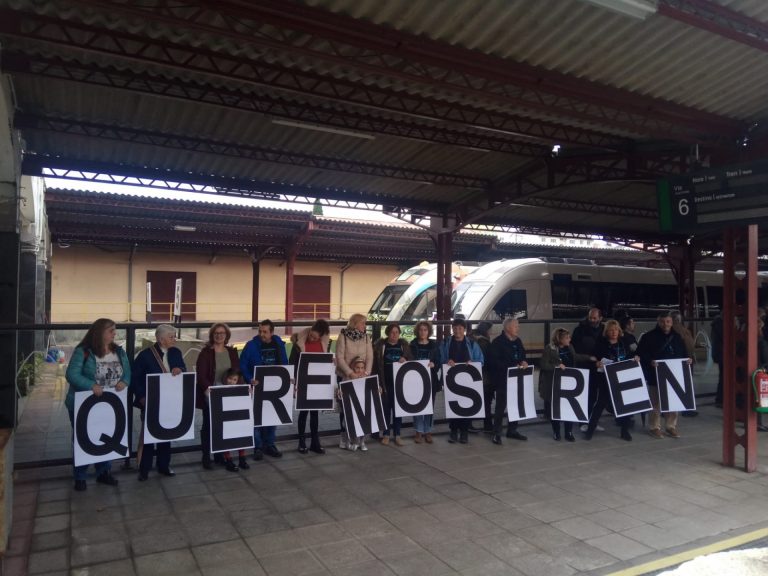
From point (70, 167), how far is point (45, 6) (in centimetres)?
608

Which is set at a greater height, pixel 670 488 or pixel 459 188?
pixel 459 188

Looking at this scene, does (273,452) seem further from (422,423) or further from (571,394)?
(571,394)

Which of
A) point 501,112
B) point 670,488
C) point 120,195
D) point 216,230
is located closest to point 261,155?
point 501,112

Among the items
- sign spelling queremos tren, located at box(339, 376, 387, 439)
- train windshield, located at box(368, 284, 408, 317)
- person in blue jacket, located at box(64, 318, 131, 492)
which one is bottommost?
sign spelling queremos tren, located at box(339, 376, 387, 439)

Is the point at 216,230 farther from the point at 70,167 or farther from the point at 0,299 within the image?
the point at 0,299

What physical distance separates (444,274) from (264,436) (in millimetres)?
10686

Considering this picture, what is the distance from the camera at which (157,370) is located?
622cm

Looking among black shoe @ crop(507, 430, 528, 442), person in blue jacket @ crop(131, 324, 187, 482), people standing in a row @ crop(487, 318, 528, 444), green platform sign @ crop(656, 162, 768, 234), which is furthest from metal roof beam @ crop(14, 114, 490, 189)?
black shoe @ crop(507, 430, 528, 442)

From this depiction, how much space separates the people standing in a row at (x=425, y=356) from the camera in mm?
7859

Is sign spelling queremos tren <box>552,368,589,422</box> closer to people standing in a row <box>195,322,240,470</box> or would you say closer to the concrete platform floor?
the concrete platform floor

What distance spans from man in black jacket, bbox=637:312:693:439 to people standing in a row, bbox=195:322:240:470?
19.7ft

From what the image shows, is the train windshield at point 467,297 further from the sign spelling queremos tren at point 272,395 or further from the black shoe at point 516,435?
the sign spelling queremos tren at point 272,395

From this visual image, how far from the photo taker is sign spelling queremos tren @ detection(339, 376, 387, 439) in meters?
7.23

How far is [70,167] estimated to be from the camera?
35.4 ft
